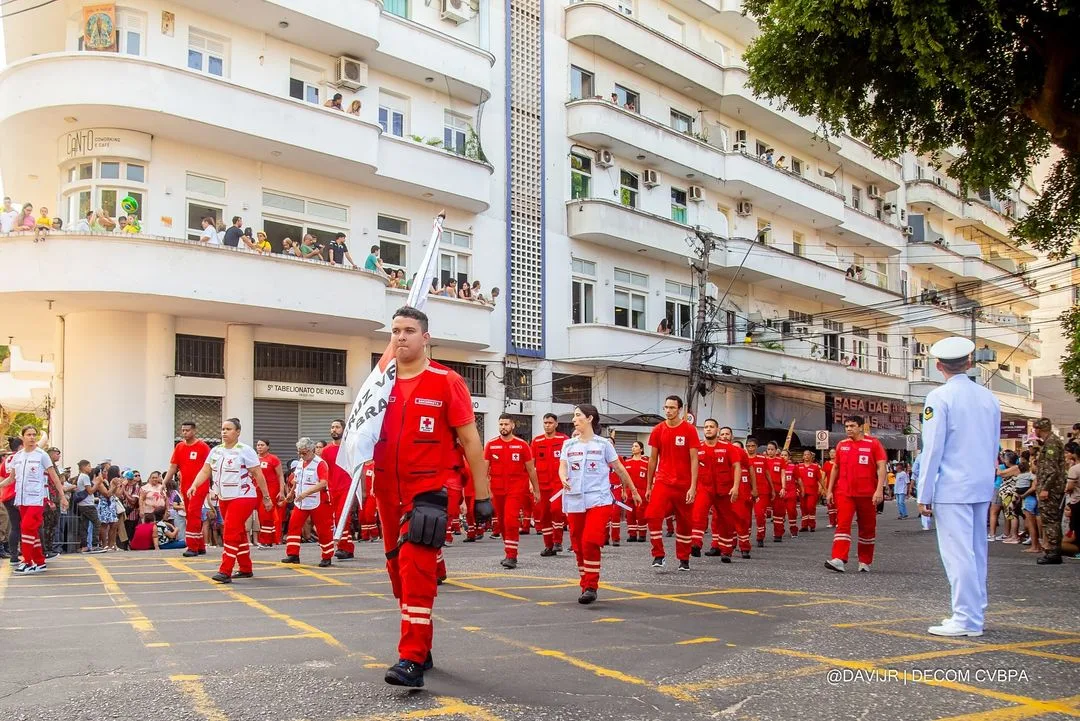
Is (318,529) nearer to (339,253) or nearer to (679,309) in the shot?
(339,253)

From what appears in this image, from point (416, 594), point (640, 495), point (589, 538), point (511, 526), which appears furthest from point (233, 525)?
point (640, 495)

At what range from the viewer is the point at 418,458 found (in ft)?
20.3

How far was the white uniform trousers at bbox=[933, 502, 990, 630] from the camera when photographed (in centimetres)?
742

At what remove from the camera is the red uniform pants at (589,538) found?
380 inches

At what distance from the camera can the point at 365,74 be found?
26344 mm

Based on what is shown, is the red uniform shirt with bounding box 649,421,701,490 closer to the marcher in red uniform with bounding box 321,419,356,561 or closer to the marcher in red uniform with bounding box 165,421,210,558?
the marcher in red uniform with bounding box 321,419,356,561

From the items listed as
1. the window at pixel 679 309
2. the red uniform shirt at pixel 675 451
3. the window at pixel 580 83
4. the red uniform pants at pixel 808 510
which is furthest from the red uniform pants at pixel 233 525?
the window at pixel 679 309

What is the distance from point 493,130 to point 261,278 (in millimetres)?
10890

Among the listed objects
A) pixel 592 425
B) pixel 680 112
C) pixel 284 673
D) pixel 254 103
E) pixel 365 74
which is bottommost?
pixel 284 673

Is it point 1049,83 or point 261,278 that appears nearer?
point 1049,83

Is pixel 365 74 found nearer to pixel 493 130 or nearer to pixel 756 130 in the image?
pixel 493 130

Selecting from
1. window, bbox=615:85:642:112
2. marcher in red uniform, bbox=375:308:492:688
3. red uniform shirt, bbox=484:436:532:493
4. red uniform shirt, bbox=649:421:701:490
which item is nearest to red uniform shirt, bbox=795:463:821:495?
red uniform shirt, bbox=484:436:532:493

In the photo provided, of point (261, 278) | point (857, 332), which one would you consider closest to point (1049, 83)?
point (261, 278)

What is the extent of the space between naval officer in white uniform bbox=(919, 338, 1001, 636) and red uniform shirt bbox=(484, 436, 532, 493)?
302 inches
